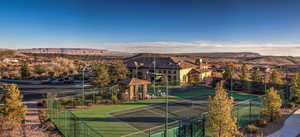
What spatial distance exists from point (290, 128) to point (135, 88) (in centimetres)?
1454

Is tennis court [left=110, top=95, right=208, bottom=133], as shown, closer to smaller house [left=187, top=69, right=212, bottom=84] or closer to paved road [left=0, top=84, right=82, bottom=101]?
paved road [left=0, top=84, right=82, bottom=101]

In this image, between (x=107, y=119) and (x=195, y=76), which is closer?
(x=107, y=119)

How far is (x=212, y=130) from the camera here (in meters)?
9.80

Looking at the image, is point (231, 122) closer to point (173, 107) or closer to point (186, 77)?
point (173, 107)

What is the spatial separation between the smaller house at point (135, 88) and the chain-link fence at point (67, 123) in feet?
25.9

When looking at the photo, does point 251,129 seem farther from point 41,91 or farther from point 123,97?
point 41,91

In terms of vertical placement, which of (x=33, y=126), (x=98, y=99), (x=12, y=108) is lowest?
(x=33, y=126)

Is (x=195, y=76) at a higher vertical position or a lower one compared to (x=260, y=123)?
higher

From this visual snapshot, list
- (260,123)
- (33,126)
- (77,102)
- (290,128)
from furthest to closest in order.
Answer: (77,102), (260,123), (290,128), (33,126)

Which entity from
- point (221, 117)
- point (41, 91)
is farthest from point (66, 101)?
point (221, 117)

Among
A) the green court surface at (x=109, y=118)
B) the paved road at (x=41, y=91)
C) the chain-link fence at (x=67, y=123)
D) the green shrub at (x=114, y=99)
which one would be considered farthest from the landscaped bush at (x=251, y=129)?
the paved road at (x=41, y=91)

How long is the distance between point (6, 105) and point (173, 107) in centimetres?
1367

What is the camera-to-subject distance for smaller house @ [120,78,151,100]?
21.4 metres

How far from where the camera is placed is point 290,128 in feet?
44.0
